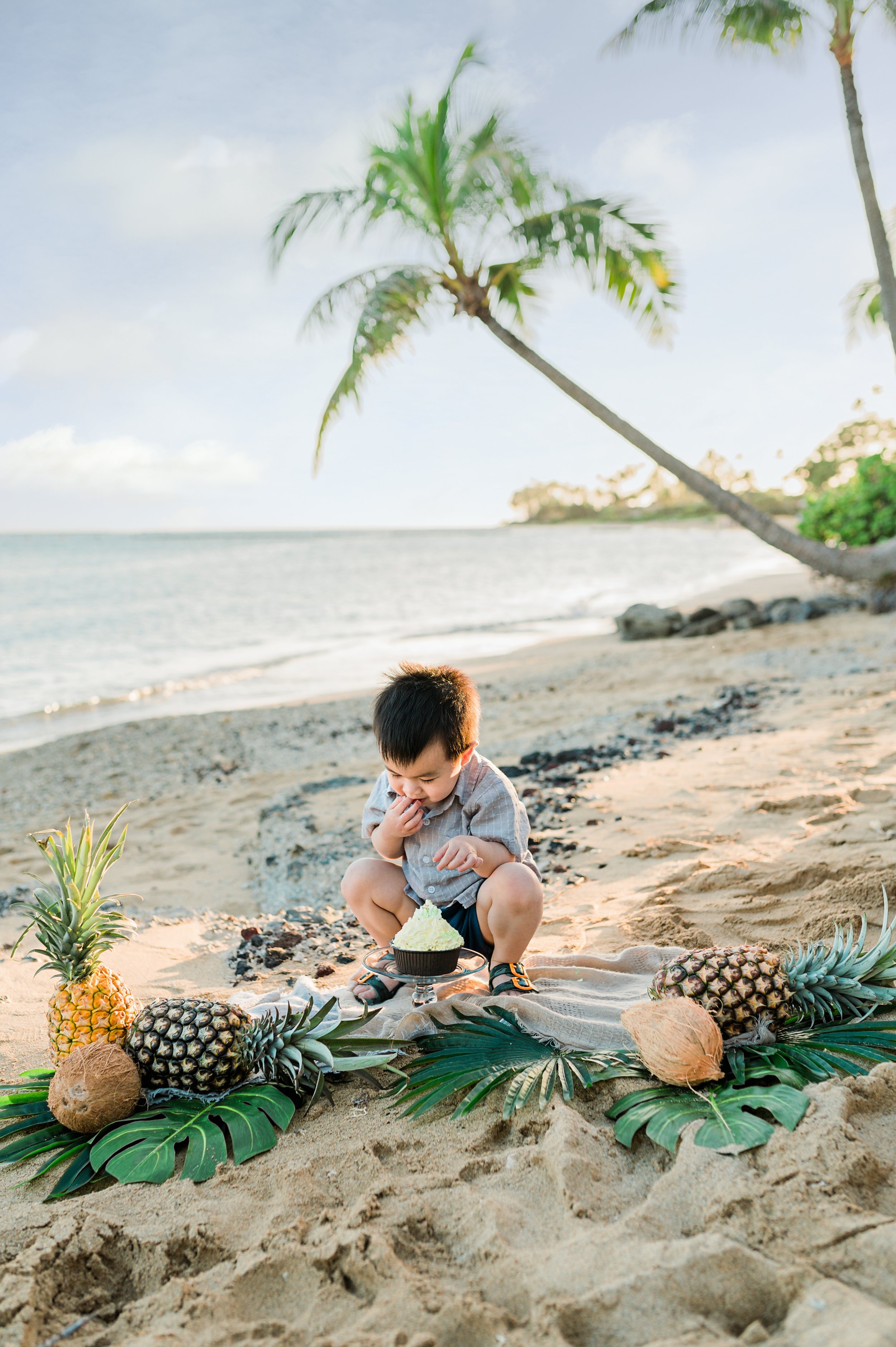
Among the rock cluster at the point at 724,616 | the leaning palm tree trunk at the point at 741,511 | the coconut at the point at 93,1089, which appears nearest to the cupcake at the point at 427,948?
the coconut at the point at 93,1089

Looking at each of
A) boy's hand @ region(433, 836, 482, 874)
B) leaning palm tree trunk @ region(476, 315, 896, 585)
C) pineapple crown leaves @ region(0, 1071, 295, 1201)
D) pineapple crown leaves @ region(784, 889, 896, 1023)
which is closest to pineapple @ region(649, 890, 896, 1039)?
pineapple crown leaves @ region(784, 889, 896, 1023)

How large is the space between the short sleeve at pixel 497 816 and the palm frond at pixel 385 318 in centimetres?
811

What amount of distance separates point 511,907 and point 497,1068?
0.56 meters

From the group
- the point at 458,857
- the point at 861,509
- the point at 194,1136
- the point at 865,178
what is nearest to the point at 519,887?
the point at 458,857

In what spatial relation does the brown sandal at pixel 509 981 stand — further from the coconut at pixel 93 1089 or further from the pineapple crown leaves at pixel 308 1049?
the coconut at pixel 93 1089

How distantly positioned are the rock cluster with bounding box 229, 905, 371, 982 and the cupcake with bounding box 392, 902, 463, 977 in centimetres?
103

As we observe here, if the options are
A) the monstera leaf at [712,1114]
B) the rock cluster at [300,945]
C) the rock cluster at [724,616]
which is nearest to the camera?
the monstera leaf at [712,1114]

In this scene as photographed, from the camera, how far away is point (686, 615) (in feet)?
48.3

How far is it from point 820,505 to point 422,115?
9.25 meters

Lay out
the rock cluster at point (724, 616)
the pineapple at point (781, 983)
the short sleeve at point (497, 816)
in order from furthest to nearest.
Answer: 1. the rock cluster at point (724, 616)
2. the short sleeve at point (497, 816)
3. the pineapple at point (781, 983)

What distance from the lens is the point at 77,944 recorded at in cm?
269

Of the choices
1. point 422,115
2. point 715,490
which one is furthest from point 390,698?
point 422,115

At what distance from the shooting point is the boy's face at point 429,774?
9.61ft

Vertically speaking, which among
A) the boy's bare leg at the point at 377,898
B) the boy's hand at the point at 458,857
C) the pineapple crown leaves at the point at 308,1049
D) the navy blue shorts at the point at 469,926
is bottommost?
the pineapple crown leaves at the point at 308,1049
